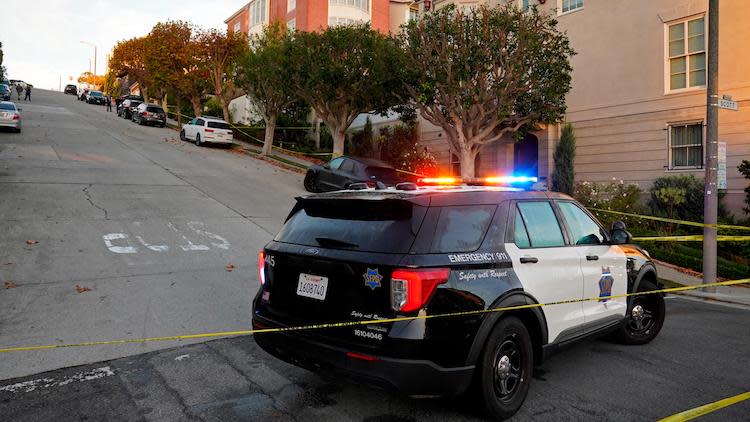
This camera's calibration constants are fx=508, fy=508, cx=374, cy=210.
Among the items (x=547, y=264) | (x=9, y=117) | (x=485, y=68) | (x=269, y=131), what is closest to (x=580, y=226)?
(x=547, y=264)

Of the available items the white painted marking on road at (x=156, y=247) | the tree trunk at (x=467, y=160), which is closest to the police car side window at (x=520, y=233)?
the white painted marking on road at (x=156, y=247)

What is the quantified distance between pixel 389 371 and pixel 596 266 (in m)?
2.56

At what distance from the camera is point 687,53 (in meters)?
16.8

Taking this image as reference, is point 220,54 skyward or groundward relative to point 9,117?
skyward

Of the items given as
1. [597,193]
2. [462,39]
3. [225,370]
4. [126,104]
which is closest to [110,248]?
[225,370]

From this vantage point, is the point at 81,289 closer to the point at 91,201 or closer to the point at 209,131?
the point at 91,201

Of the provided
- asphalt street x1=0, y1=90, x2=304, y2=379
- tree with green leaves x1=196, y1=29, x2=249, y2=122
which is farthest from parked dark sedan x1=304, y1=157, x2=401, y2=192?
tree with green leaves x1=196, y1=29, x2=249, y2=122

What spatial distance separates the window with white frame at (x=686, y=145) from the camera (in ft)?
54.1

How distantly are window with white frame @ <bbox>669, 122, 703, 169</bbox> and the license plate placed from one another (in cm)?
1663

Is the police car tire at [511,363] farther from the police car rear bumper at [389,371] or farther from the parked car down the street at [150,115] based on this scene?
the parked car down the street at [150,115]

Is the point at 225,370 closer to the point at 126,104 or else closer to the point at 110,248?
the point at 110,248

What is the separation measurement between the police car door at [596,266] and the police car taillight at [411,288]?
1.93 m

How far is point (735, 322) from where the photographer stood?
280 inches

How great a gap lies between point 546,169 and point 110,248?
55.9ft
